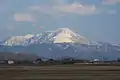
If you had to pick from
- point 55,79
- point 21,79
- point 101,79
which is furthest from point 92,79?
point 21,79

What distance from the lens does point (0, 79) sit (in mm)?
60375

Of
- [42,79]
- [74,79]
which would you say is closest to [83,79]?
[74,79]

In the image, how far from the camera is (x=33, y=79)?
202ft

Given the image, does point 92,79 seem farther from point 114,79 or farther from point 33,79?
point 33,79

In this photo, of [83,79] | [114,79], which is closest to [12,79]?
[83,79]

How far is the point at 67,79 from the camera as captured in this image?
62156mm

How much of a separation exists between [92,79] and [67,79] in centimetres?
394

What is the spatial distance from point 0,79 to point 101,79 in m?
15.7

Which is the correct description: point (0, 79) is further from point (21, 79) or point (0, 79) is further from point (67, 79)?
point (67, 79)

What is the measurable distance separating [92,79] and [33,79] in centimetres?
922

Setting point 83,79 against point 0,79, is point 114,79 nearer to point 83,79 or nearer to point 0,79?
point 83,79

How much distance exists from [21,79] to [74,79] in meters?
8.67

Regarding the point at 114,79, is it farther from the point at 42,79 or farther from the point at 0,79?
the point at 0,79

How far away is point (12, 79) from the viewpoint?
207 ft
